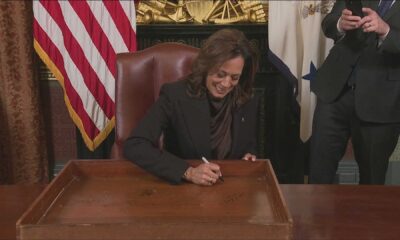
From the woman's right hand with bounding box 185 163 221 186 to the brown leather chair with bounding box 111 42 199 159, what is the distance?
2.02 feet

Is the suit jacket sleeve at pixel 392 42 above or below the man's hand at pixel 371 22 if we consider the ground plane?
below

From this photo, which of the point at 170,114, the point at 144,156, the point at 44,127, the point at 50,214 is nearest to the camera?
the point at 50,214

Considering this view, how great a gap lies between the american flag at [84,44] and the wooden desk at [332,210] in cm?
162

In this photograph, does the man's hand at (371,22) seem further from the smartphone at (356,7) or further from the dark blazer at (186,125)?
the dark blazer at (186,125)

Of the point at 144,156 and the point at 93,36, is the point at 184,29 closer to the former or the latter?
the point at 93,36

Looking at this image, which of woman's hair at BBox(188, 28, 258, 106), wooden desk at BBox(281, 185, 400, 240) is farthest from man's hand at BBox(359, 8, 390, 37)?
wooden desk at BBox(281, 185, 400, 240)

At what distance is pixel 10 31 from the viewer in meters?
2.94

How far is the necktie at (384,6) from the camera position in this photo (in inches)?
85.4

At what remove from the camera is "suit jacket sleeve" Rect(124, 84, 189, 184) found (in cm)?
139

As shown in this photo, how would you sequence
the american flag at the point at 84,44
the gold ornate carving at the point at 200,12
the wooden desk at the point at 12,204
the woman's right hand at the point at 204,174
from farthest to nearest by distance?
the gold ornate carving at the point at 200,12 < the american flag at the point at 84,44 < the woman's right hand at the point at 204,174 < the wooden desk at the point at 12,204

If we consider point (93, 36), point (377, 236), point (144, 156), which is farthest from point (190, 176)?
point (93, 36)

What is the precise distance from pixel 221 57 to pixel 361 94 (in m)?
0.86

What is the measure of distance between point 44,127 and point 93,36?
0.78 metres

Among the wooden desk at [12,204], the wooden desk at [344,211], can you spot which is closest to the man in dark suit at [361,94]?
the wooden desk at [344,211]
